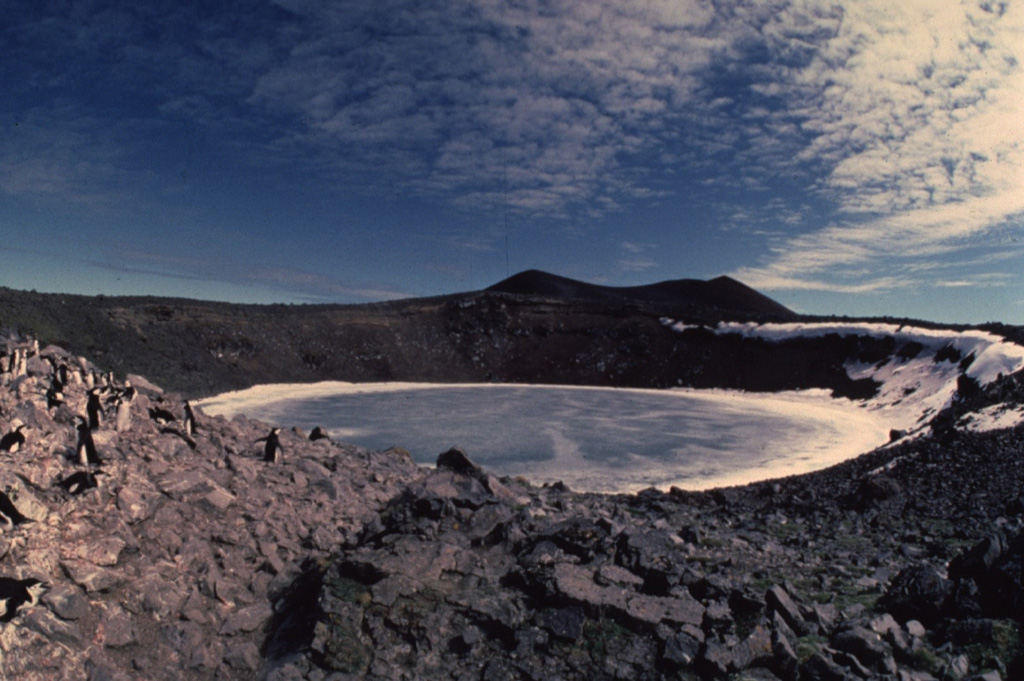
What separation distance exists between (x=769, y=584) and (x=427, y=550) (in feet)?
13.0

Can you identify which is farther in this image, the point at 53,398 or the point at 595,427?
the point at 595,427

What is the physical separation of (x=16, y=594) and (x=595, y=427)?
70.3ft

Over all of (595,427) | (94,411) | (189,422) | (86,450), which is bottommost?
(595,427)

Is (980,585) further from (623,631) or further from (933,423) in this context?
(933,423)

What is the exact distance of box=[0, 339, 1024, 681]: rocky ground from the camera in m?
5.20

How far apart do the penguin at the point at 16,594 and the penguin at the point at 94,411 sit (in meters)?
2.21

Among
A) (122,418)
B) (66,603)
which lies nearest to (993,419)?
(122,418)

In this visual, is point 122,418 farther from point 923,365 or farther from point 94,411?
point 923,365

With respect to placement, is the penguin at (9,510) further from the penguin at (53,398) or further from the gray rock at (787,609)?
the gray rock at (787,609)

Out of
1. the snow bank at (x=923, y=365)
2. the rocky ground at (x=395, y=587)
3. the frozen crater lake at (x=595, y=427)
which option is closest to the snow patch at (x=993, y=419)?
the frozen crater lake at (x=595, y=427)

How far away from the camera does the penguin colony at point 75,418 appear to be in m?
5.13

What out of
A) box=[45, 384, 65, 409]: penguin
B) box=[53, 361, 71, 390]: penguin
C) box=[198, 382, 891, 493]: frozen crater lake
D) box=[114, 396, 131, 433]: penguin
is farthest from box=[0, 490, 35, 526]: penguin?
box=[198, 382, 891, 493]: frozen crater lake

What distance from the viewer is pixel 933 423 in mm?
19109

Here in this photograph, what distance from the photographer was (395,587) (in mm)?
5867
